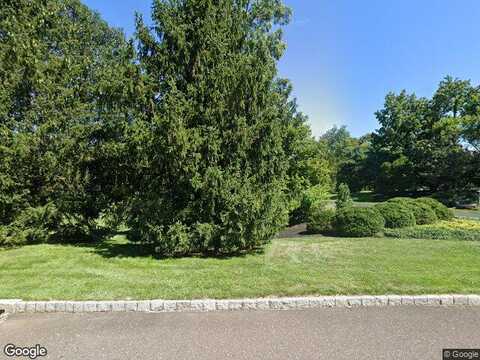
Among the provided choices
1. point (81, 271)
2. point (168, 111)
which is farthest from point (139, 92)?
point (81, 271)

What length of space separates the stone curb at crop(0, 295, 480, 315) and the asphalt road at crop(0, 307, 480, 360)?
0.14 metres

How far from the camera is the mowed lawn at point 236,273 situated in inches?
179

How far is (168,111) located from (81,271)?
12.2 ft

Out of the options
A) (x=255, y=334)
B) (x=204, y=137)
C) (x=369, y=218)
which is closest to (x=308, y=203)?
(x=369, y=218)

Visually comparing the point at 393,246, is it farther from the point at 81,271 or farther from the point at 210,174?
the point at 81,271

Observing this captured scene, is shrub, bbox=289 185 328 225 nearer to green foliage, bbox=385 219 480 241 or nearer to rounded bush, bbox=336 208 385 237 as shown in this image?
rounded bush, bbox=336 208 385 237

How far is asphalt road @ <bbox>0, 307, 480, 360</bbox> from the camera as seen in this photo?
3.05 metres

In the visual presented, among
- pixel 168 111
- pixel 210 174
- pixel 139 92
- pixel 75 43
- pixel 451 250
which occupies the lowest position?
pixel 451 250

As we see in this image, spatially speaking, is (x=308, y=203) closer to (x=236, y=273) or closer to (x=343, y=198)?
(x=343, y=198)

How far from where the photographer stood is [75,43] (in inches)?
393

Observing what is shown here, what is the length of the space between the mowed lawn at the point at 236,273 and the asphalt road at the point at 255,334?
0.54 m

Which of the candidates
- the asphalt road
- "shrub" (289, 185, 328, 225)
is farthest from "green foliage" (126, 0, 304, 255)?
"shrub" (289, 185, 328, 225)

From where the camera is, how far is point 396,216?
10.8m

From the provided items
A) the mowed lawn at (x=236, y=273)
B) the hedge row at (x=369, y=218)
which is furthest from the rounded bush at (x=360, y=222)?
the mowed lawn at (x=236, y=273)
